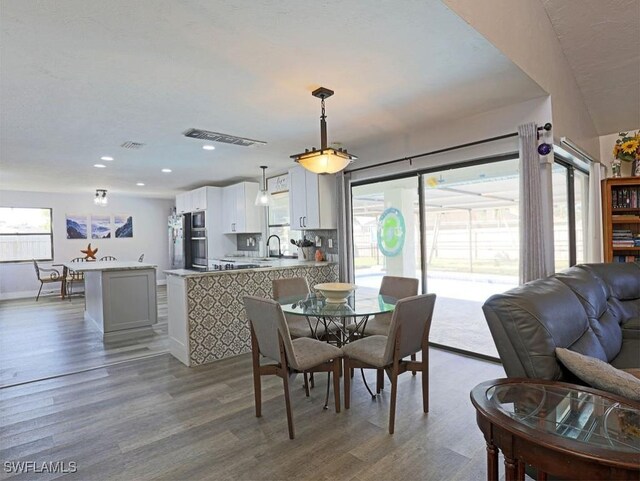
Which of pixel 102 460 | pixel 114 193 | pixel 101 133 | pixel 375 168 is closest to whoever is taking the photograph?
pixel 102 460

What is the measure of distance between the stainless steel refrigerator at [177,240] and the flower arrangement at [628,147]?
7.29 metres

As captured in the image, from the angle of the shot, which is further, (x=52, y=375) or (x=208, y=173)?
(x=208, y=173)

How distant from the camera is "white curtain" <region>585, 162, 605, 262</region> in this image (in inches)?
159

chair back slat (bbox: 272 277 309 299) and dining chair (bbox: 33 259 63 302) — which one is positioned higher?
chair back slat (bbox: 272 277 309 299)

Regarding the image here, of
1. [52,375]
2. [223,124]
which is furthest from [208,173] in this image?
[52,375]

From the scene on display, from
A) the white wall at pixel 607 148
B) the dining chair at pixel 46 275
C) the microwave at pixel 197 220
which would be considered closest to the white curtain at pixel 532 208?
the white wall at pixel 607 148

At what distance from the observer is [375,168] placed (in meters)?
4.45

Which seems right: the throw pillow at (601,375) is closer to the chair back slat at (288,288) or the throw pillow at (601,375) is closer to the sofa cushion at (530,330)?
the sofa cushion at (530,330)

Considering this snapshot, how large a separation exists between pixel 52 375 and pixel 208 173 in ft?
11.8

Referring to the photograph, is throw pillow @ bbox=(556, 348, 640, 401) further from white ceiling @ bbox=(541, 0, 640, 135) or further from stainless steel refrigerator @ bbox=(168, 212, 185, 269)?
stainless steel refrigerator @ bbox=(168, 212, 185, 269)

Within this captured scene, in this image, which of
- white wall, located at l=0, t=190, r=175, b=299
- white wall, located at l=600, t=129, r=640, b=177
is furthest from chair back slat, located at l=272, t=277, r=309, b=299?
white wall, located at l=0, t=190, r=175, b=299

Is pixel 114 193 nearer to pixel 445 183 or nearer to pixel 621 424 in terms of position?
pixel 445 183

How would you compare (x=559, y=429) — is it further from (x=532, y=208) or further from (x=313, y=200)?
(x=313, y=200)

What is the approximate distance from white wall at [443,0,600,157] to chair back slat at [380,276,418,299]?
5.77 ft
